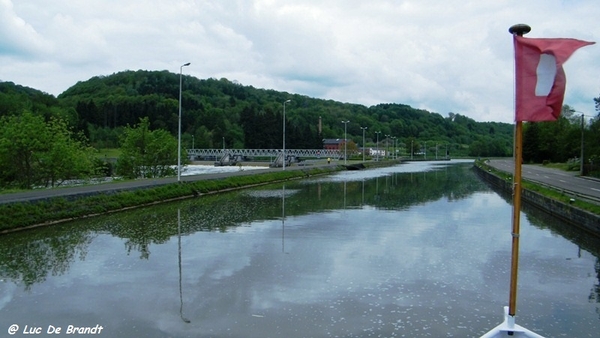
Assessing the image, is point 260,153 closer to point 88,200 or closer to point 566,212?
point 88,200

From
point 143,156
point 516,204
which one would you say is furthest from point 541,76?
point 143,156

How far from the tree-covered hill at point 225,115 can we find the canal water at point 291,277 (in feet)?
285

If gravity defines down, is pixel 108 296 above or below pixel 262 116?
below

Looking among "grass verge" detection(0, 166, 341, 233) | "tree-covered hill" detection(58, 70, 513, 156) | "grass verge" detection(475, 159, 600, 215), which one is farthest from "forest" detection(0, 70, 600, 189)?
"grass verge" detection(475, 159, 600, 215)

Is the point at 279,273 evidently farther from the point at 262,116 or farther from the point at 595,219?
the point at 262,116

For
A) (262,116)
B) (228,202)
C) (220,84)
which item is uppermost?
(220,84)

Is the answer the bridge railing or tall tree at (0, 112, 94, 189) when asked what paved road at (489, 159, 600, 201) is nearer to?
tall tree at (0, 112, 94, 189)

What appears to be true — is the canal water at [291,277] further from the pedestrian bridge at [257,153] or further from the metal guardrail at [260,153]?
the metal guardrail at [260,153]

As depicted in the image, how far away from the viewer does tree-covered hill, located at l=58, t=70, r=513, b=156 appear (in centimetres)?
12031

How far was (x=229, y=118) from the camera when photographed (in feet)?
465

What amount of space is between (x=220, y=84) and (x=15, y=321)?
169 metres

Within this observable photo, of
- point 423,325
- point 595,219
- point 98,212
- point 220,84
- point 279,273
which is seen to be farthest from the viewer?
point 220,84

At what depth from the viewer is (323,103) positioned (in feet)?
634

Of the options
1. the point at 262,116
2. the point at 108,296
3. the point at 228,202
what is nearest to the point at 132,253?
the point at 108,296
